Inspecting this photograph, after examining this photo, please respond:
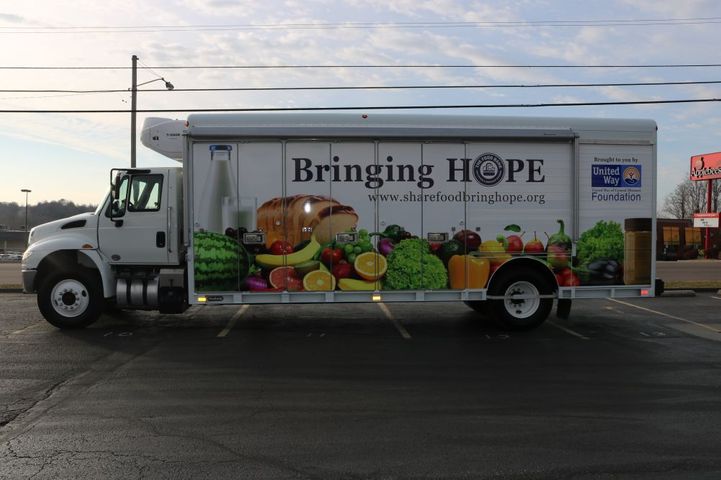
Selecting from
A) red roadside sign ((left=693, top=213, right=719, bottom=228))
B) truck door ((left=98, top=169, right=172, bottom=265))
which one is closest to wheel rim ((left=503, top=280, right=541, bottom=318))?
truck door ((left=98, top=169, right=172, bottom=265))

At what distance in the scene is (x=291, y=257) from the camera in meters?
9.30

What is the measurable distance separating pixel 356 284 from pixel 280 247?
1314 millimetres

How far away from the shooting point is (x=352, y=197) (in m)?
9.35

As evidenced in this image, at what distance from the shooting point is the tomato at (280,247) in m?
9.26

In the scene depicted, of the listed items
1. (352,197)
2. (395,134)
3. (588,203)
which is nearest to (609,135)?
(588,203)

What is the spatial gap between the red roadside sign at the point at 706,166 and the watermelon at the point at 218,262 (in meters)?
45.3

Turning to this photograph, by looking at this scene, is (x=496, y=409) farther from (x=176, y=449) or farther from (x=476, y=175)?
(x=476, y=175)

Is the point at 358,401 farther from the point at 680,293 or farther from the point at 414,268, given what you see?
the point at 680,293

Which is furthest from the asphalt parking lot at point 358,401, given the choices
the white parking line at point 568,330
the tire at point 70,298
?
the tire at point 70,298

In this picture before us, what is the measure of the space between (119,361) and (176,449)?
346 centimetres

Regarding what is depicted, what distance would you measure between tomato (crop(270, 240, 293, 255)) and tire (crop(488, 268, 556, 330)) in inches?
130

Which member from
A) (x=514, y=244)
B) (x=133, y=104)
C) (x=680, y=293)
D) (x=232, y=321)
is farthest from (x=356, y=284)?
(x=133, y=104)

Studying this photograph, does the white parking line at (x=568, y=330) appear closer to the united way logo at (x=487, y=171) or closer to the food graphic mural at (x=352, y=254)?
the food graphic mural at (x=352, y=254)

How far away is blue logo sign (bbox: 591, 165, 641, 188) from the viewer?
9656mm
